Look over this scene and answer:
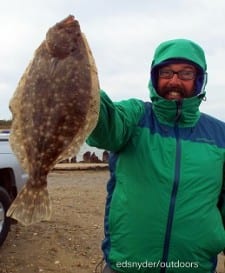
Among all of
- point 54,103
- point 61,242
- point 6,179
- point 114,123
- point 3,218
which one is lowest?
point 61,242

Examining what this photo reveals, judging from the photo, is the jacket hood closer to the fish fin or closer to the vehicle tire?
the fish fin

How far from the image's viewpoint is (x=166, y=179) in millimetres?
3297

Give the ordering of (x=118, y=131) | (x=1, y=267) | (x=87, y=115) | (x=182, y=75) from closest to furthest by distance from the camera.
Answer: (x=87, y=115) → (x=118, y=131) → (x=182, y=75) → (x=1, y=267)

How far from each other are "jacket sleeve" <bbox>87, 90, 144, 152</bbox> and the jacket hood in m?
0.13

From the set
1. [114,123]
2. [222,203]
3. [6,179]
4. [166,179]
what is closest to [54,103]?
[114,123]

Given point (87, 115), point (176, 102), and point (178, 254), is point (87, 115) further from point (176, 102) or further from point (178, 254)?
point (178, 254)

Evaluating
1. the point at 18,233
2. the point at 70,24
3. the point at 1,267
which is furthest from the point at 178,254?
the point at 18,233

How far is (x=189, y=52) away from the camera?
3465mm

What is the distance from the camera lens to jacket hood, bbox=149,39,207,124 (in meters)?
3.43

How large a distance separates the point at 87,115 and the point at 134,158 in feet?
2.44

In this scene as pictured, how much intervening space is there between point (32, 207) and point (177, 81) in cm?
117

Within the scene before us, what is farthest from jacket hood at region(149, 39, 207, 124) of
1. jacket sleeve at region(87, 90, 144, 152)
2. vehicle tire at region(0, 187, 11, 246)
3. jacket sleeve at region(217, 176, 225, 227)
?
vehicle tire at region(0, 187, 11, 246)

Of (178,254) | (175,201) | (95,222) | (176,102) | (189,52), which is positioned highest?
(189,52)

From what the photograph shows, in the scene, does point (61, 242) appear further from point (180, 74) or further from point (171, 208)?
point (180, 74)
